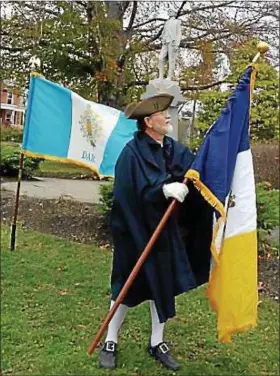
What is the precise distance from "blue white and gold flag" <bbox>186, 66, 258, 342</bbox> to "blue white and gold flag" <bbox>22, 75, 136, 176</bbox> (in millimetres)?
2652

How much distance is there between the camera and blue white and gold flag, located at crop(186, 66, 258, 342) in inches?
126

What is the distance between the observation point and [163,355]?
152 inches

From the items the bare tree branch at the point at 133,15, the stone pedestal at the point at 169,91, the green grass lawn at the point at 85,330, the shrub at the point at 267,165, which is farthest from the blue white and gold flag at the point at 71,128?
the bare tree branch at the point at 133,15

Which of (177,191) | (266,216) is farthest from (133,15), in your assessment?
(177,191)

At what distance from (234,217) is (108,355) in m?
1.27

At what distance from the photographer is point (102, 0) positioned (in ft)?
44.0

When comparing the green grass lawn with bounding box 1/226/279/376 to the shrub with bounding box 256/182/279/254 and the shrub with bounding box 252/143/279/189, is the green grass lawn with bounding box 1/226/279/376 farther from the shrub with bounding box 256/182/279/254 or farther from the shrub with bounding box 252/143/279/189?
the shrub with bounding box 252/143/279/189

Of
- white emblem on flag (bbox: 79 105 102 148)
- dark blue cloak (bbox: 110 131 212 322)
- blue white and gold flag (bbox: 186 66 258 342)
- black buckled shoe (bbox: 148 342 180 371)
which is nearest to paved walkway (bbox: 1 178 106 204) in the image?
white emblem on flag (bbox: 79 105 102 148)

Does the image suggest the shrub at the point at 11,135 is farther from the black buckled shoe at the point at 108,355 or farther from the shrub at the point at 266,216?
the black buckled shoe at the point at 108,355

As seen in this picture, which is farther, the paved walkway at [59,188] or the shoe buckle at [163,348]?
the paved walkway at [59,188]

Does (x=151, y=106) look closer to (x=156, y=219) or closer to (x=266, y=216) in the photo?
(x=156, y=219)

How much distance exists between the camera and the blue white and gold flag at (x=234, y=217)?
Result: 3213 millimetres

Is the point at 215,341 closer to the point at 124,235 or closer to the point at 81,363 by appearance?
the point at 81,363

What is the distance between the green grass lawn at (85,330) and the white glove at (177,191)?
125 centimetres
